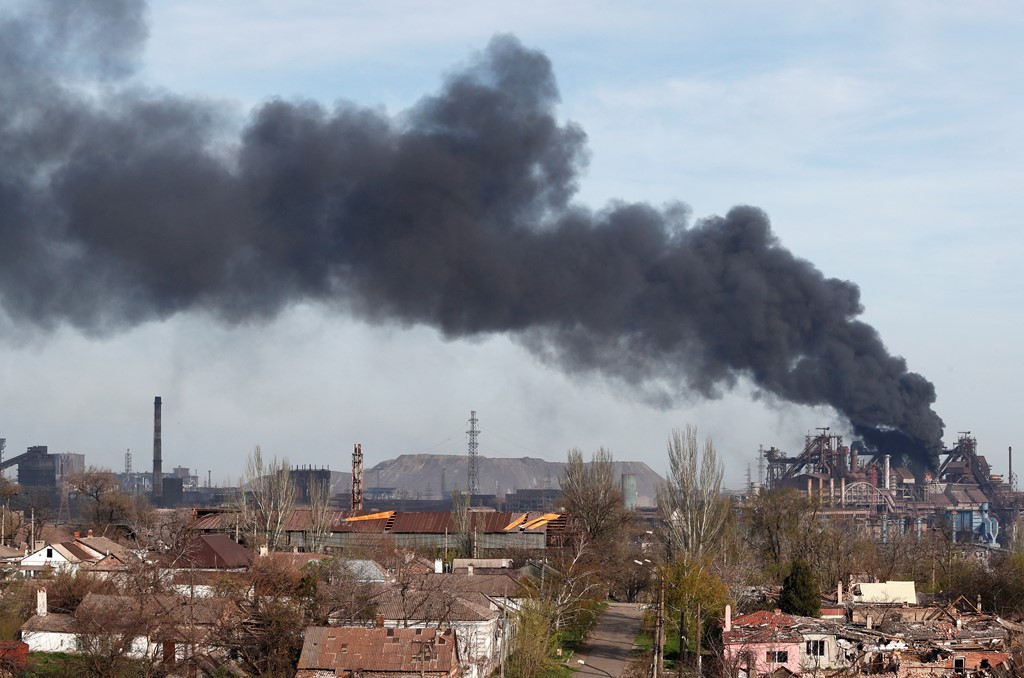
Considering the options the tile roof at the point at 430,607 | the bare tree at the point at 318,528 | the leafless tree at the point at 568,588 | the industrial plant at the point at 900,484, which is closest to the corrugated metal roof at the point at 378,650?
the tile roof at the point at 430,607

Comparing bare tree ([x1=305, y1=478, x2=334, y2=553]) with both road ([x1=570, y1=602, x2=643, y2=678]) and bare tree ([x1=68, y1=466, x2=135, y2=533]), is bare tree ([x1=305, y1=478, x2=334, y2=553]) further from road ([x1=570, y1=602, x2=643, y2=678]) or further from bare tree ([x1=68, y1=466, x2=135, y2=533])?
road ([x1=570, y1=602, x2=643, y2=678])

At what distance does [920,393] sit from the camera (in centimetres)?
10050

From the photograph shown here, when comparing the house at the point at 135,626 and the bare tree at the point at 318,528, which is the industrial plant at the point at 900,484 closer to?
the bare tree at the point at 318,528

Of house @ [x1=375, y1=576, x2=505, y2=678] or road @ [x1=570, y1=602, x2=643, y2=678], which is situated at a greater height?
house @ [x1=375, y1=576, x2=505, y2=678]

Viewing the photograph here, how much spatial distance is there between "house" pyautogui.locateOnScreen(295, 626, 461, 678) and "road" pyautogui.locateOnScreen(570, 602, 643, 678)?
4913 millimetres

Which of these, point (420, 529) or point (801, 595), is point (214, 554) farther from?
point (420, 529)

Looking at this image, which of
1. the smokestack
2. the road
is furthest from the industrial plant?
the road

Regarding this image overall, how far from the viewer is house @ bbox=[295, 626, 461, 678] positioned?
90.8 feet

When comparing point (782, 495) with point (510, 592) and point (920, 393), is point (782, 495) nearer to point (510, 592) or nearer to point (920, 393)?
point (510, 592)

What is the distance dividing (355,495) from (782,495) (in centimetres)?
2527

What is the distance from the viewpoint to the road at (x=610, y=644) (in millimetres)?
32500

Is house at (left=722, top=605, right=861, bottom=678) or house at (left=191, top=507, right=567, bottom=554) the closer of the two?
house at (left=722, top=605, right=861, bottom=678)

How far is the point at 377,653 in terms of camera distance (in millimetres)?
28016

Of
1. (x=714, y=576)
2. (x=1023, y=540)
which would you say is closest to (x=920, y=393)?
(x=1023, y=540)
